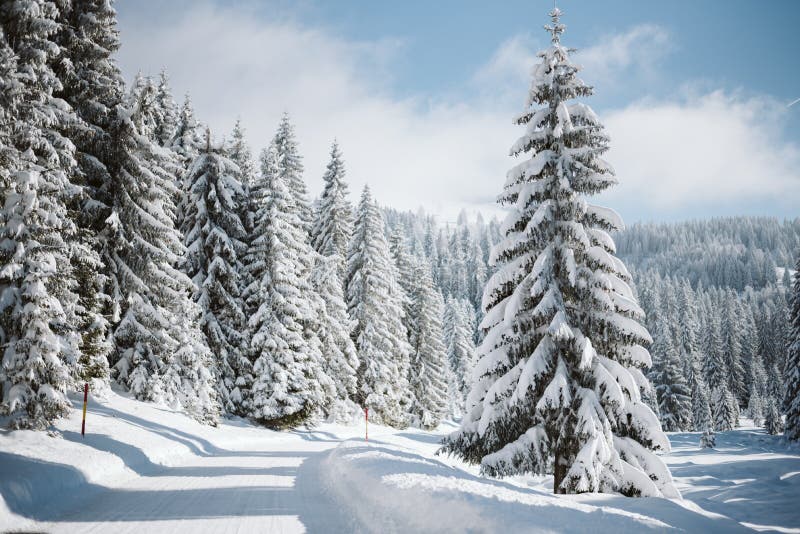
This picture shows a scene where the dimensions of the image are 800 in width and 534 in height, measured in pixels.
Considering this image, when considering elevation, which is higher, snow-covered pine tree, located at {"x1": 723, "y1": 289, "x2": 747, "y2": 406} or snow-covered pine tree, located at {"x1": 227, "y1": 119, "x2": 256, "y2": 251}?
snow-covered pine tree, located at {"x1": 227, "y1": 119, "x2": 256, "y2": 251}

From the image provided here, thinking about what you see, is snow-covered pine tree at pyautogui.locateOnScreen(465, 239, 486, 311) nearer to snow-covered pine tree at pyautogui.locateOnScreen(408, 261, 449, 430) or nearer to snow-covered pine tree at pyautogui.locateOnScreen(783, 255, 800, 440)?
snow-covered pine tree at pyautogui.locateOnScreen(408, 261, 449, 430)

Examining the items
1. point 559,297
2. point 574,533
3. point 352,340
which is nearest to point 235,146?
point 352,340

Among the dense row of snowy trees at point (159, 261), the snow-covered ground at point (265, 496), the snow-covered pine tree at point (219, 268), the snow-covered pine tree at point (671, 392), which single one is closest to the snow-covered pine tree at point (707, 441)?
the snow-covered pine tree at point (671, 392)

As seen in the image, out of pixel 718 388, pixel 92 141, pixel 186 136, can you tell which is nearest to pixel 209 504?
pixel 92 141

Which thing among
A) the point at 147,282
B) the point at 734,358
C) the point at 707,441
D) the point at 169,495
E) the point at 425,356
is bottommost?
the point at 707,441

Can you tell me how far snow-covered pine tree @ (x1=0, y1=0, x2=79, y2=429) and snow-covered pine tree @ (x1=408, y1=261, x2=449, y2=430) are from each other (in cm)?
3233

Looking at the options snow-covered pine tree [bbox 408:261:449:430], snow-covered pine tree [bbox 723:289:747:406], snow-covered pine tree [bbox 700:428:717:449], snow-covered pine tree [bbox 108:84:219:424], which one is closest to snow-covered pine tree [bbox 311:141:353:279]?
snow-covered pine tree [bbox 408:261:449:430]

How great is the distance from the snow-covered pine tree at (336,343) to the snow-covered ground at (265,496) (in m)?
14.2

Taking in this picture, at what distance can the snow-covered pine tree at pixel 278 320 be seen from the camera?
24.2 m

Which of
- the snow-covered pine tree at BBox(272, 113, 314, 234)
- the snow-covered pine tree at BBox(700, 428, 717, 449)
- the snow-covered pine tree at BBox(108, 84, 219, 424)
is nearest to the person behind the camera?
the snow-covered pine tree at BBox(108, 84, 219, 424)

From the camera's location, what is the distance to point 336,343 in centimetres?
3119

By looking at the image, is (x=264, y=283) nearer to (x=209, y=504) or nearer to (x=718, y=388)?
(x=209, y=504)

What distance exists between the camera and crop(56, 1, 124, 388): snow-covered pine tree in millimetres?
15328

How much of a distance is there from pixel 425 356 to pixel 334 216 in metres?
16.1
